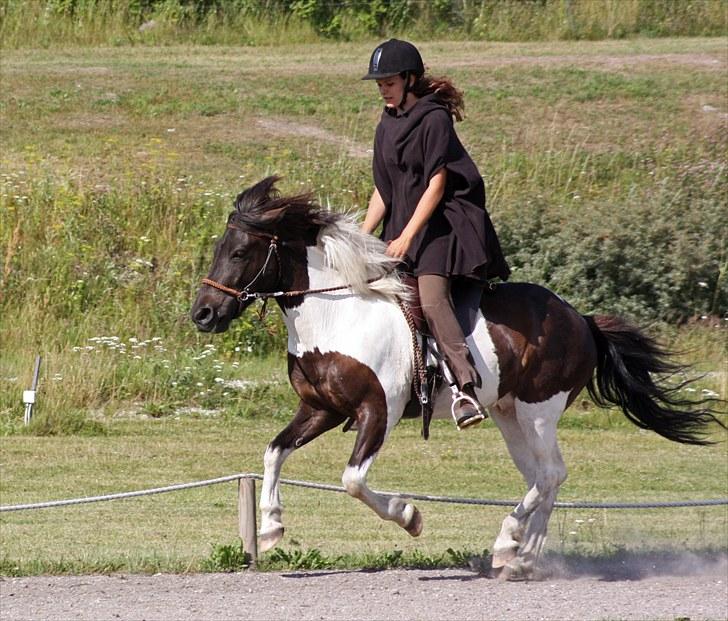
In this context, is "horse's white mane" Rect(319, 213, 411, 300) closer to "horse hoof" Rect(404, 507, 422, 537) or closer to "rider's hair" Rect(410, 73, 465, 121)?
"rider's hair" Rect(410, 73, 465, 121)

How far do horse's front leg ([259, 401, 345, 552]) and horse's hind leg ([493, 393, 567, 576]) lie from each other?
3.75 feet

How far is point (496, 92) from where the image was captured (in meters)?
23.2

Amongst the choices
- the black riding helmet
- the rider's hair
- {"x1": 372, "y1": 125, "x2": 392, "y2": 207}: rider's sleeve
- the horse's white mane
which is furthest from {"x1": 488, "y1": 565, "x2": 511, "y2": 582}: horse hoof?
the black riding helmet

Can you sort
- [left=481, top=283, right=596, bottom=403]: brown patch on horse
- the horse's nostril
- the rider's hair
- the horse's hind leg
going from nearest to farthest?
the horse's nostril → the rider's hair → [left=481, top=283, right=596, bottom=403]: brown patch on horse → the horse's hind leg

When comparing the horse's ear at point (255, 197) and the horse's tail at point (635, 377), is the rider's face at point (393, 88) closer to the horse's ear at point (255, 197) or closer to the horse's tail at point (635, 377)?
the horse's ear at point (255, 197)

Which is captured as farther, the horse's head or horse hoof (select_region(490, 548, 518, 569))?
horse hoof (select_region(490, 548, 518, 569))

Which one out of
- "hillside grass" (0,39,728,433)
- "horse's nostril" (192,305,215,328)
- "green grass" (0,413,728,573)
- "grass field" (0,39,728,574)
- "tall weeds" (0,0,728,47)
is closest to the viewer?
"horse's nostril" (192,305,215,328)

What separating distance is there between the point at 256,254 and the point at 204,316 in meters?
0.44

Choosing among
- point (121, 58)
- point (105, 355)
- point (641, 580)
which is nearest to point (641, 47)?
point (121, 58)

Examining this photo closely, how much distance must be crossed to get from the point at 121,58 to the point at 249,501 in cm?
1776

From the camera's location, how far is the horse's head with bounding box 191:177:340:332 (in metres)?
7.63

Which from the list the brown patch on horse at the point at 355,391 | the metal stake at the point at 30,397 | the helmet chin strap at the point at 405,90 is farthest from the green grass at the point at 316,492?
the helmet chin strap at the point at 405,90

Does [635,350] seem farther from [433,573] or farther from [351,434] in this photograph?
[351,434]

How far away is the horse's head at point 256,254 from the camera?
763cm
